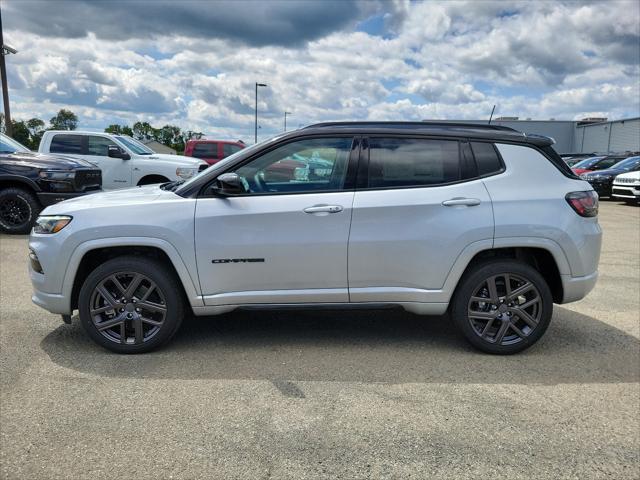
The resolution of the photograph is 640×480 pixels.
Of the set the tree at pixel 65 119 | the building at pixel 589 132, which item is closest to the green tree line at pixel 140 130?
the tree at pixel 65 119

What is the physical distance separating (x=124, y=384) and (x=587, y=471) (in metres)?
2.78

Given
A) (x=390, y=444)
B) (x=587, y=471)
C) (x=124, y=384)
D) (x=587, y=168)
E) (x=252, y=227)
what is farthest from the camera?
(x=587, y=168)

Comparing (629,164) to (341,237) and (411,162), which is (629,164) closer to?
(411,162)

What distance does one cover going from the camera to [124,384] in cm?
345

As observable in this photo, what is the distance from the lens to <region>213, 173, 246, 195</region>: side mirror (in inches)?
147

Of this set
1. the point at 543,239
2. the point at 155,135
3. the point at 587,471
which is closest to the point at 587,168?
Answer: the point at 543,239

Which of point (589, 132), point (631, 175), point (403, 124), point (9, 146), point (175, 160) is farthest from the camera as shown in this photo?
point (589, 132)

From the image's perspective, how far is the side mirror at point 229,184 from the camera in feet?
12.3

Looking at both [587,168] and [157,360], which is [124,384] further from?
[587,168]

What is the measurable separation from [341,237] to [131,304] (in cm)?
165

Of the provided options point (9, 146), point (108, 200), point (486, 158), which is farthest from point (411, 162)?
point (9, 146)

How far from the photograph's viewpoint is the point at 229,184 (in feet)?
12.4

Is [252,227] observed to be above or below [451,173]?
below

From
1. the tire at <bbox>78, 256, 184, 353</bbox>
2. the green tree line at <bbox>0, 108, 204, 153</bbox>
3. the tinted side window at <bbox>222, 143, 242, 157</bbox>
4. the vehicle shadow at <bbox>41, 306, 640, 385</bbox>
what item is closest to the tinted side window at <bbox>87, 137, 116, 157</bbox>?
the tinted side window at <bbox>222, 143, 242, 157</bbox>
